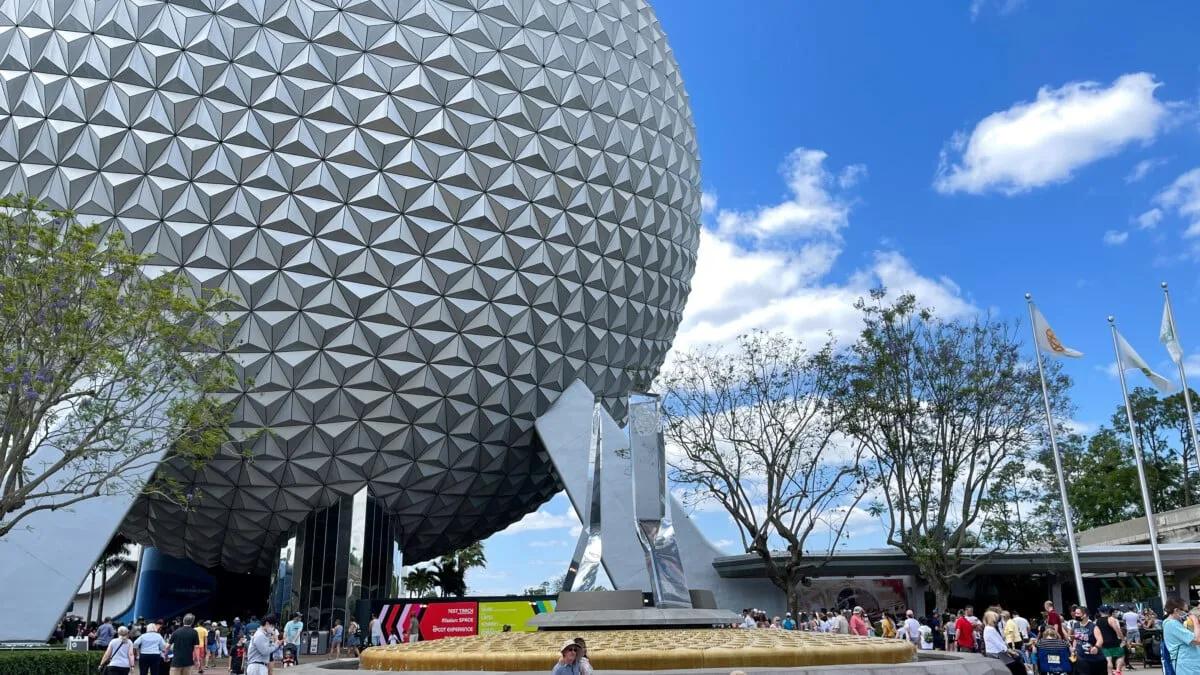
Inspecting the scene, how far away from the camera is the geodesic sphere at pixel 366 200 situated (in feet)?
67.1

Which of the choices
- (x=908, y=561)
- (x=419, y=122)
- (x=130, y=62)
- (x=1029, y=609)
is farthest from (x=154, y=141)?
(x=1029, y=609)

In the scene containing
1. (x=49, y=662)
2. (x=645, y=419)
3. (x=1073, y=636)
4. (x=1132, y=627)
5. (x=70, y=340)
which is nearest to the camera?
(x=49, y=662)

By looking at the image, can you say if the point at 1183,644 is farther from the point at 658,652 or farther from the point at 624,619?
the point at 624,619

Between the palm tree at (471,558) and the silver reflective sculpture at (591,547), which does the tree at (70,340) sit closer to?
the silver reflective sculpture at (591,547)

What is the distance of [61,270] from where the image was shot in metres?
15.2

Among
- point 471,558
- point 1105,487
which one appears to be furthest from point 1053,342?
point 471,558

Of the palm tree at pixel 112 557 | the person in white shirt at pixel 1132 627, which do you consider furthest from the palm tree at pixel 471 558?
the person in white shirt at pixel 1132 627

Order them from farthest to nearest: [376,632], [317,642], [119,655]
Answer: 1. [317,642]
2. [376,632]
3. [119,655]

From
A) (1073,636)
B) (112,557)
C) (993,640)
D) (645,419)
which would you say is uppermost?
(645,419)

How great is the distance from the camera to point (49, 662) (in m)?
14.1

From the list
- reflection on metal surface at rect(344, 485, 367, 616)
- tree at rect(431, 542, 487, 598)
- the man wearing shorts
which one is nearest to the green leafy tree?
tree at rect(431, 542, 487, 598)

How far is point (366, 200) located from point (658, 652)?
50.0ft

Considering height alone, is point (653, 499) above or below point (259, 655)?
above

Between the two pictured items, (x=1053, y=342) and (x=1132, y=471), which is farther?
(x=1132, y=471)
